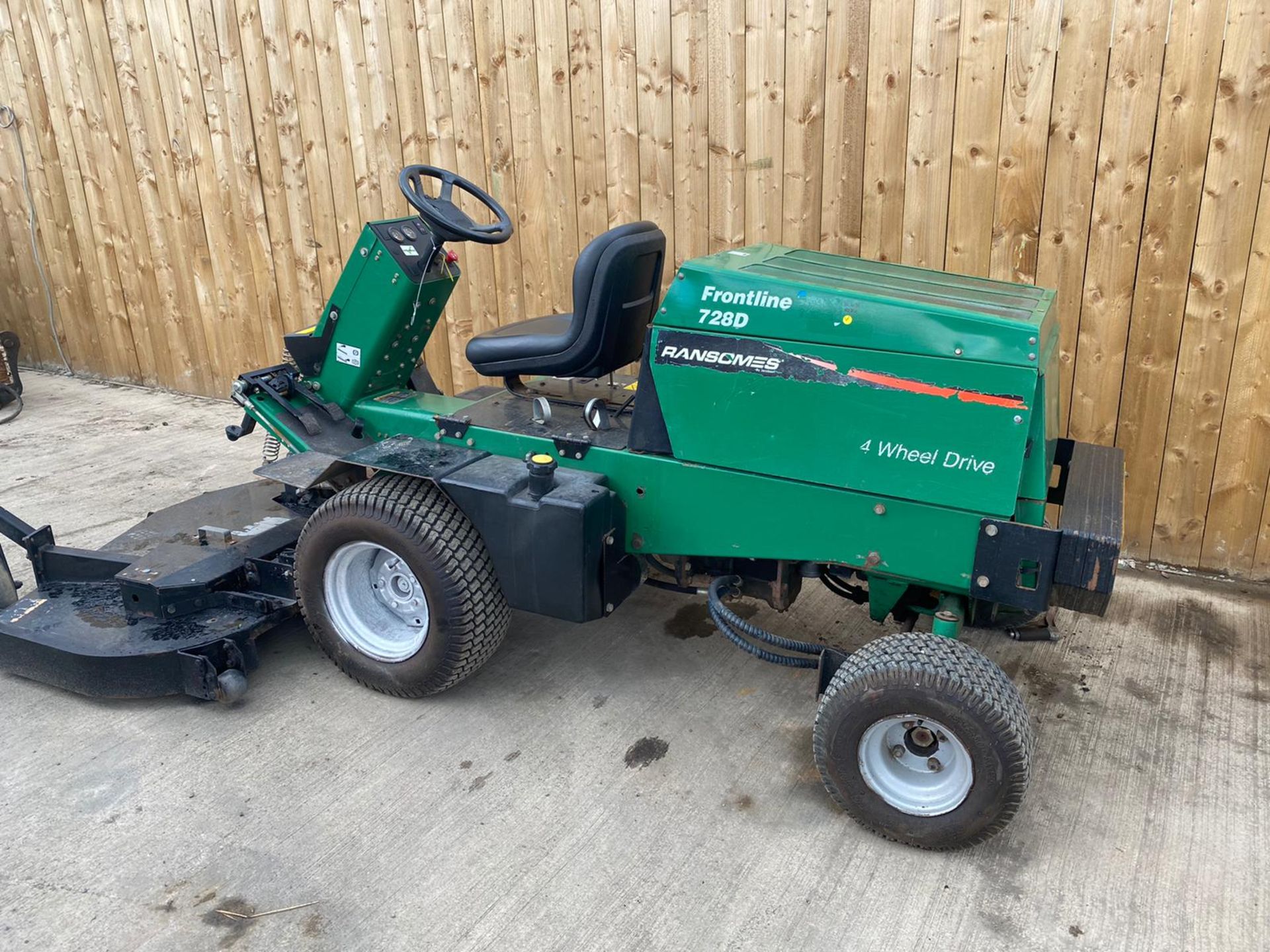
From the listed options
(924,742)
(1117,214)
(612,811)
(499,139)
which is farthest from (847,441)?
(499,139)

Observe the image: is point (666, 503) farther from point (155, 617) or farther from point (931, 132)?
point (931, 132)

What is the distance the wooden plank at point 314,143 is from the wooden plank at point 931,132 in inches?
103

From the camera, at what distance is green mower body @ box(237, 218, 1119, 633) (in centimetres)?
257

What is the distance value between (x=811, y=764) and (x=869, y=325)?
4.09 feet

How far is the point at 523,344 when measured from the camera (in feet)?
11.3

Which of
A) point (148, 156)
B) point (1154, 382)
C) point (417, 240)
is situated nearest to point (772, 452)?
point (417, 240)

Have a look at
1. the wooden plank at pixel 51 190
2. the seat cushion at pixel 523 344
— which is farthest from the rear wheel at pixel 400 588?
the wooden plank at pixel 51 190

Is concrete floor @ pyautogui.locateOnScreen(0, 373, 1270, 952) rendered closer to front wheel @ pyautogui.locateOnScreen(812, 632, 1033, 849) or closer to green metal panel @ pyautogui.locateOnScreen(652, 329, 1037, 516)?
front wheel @ pyautogui.locateOnScreen(812, 632, 1033, 849)

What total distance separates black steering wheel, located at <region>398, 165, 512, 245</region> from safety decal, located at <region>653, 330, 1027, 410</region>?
1.02 meters

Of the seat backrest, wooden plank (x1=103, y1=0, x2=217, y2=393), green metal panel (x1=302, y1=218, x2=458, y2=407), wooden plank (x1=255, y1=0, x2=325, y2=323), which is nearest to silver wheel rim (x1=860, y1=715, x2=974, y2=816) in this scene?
the seat backrest

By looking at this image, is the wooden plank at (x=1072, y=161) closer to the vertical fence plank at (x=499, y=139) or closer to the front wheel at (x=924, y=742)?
the front wheel at (x=924, y=742)

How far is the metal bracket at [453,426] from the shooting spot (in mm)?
3371

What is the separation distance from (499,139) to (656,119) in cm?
86

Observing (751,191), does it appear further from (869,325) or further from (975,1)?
(869,325)
